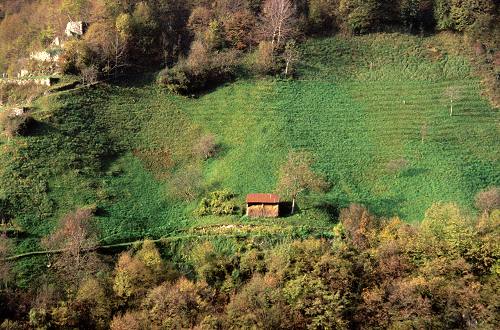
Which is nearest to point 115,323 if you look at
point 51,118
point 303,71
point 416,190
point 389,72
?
point 51,118

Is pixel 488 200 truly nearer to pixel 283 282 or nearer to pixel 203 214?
pixel 283 282

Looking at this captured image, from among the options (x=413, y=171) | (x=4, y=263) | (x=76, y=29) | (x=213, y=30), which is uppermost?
(x=76, y=29)

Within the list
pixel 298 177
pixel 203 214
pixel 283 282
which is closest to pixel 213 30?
pixel 298 177

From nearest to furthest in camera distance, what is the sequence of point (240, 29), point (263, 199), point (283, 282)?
point (283, 282) < point (263, 199) < point (240, 29)

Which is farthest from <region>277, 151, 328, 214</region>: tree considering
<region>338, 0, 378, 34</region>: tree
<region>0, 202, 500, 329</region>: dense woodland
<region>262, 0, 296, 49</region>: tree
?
<region>338, 0, 378, 34</region>: tree

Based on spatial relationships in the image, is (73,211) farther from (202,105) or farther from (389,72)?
(389,72)

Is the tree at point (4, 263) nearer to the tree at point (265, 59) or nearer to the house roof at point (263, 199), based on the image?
the house roof at point (263, 199)

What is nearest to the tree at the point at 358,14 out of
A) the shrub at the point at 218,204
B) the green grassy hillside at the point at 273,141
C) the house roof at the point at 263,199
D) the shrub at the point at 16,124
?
the green grassy hillside at the point at 273,141

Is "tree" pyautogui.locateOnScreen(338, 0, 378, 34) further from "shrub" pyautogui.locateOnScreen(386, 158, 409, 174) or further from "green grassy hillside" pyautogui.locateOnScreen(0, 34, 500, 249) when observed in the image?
"shrub" pyautogui.locateOnScreen(386, 158, 409, 174)
